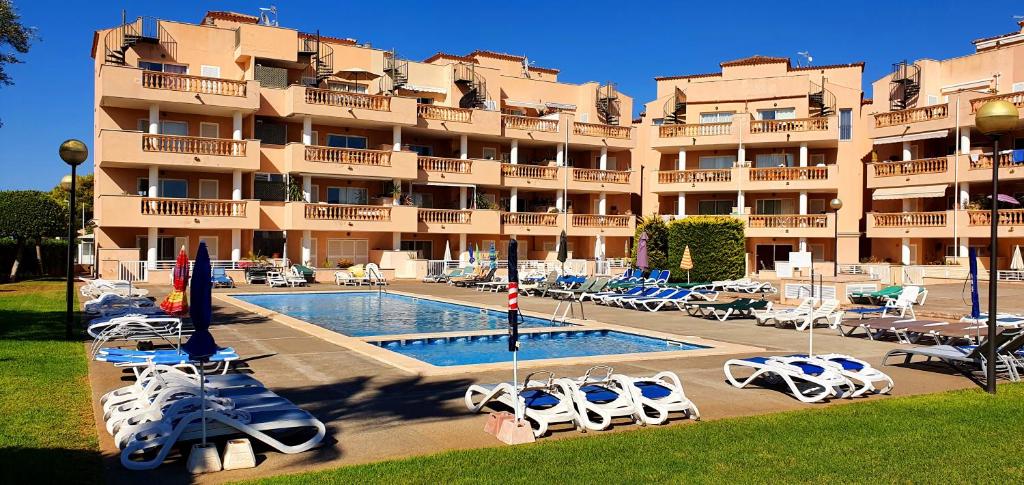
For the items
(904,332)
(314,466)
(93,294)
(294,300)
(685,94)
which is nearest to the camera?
(314,466)

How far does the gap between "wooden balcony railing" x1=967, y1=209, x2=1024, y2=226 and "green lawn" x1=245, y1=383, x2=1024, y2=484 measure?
34.9 meters

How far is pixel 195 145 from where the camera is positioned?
3672 cm

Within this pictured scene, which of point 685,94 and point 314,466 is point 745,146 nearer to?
point 685,94

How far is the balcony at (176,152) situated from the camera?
35.1m

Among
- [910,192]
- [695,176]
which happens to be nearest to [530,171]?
[695,176]

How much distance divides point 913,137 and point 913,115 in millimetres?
1148

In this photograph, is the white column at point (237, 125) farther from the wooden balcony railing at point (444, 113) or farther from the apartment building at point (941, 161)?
the apartment building at point (941, 161)

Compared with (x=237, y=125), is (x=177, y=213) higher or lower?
lower

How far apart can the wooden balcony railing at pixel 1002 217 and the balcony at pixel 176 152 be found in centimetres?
3399

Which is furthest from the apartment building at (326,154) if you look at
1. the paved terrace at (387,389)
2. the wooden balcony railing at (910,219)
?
the paved terrace at (387,389)

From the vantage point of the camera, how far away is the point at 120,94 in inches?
1377

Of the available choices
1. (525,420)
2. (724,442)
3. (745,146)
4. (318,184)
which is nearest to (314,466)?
(525,420)

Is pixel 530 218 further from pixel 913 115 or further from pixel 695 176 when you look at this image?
pixel 913 115

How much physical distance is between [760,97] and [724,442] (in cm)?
4489
